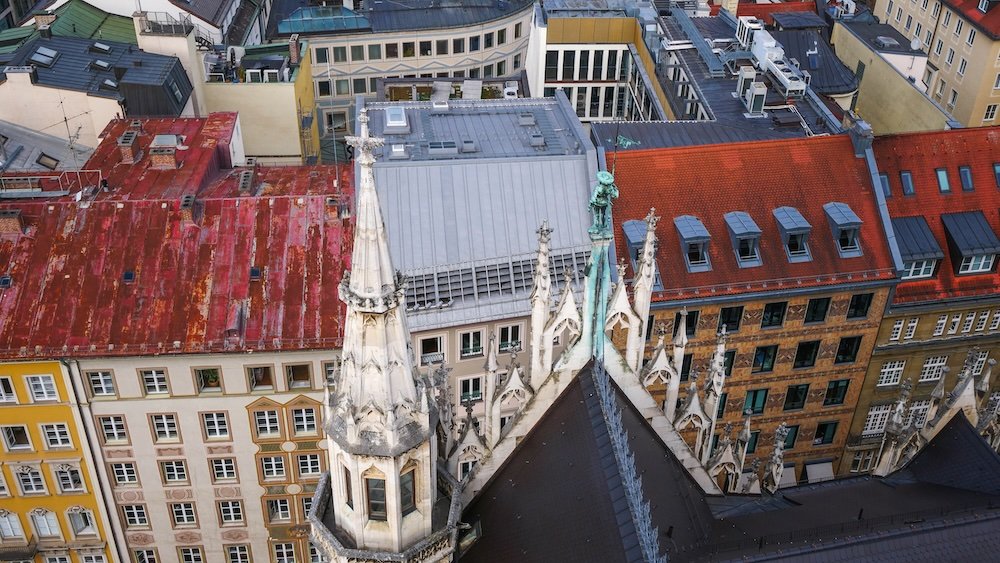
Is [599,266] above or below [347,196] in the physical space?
above

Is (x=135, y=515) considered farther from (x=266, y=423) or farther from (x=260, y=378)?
(x=260, y=378)

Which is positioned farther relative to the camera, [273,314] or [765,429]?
[765,429]

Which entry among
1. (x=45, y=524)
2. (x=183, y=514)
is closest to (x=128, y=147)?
(x=183, y=514)

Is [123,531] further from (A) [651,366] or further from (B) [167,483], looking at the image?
(A) [651,366]

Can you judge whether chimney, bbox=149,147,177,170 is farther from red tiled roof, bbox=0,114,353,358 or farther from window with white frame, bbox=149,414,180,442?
window with white frame, bbox=149,414,180,442

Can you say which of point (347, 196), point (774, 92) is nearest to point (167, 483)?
point (347, 196)

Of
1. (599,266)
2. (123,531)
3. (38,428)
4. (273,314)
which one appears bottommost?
(123,531)

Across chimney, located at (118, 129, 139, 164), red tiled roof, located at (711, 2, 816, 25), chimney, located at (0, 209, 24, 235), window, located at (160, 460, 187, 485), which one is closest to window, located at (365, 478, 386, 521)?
window, located at (160, 460, 187, 485)
